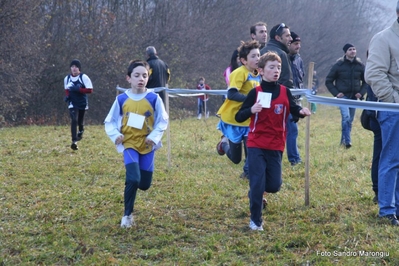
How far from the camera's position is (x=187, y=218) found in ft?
20.9

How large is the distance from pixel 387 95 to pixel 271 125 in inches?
45.2

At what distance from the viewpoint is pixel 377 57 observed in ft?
18.6

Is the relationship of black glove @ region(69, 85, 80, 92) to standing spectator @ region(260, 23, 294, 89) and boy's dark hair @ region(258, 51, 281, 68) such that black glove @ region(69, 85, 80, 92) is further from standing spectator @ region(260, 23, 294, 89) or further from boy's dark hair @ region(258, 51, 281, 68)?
boy's dark hair @ region(258, 51, 281, 68)

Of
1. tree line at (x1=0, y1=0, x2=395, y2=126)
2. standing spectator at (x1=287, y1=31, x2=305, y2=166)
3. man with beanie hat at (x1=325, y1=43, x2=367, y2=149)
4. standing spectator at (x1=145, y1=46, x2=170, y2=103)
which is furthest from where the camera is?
tree line at (x1=0, y1=0, x2=395, y2=126)

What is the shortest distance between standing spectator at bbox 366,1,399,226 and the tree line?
17.2 meters

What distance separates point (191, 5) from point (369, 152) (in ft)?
81.1

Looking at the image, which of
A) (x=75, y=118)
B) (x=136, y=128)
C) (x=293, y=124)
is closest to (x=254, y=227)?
(x=136, y=128)

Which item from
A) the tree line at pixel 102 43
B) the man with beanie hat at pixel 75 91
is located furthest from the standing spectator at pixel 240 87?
the tree line at pixel 102 43

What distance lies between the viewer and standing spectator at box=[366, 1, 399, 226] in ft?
18.5

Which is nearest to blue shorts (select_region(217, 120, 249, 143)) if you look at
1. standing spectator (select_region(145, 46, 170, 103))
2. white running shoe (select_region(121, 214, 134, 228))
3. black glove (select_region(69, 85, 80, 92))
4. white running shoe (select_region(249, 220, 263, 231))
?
white running shoe (select_region(249, 220, 263, 231))

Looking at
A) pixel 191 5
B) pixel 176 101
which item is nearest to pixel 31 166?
pixel 176 101

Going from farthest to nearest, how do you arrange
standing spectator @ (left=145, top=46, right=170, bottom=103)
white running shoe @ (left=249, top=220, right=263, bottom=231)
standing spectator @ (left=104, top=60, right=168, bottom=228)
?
1. standing spectator @ (left=145, top=46, right=170, bottom=103)
2. standing spectator @ (left=104, top=60, right=168, bottom=228)
3. white running shoe @ (left=249, top=220, right=263, bottom=231)

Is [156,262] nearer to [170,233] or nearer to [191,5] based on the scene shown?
[170,233]

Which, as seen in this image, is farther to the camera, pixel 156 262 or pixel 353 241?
pixel 353 241
